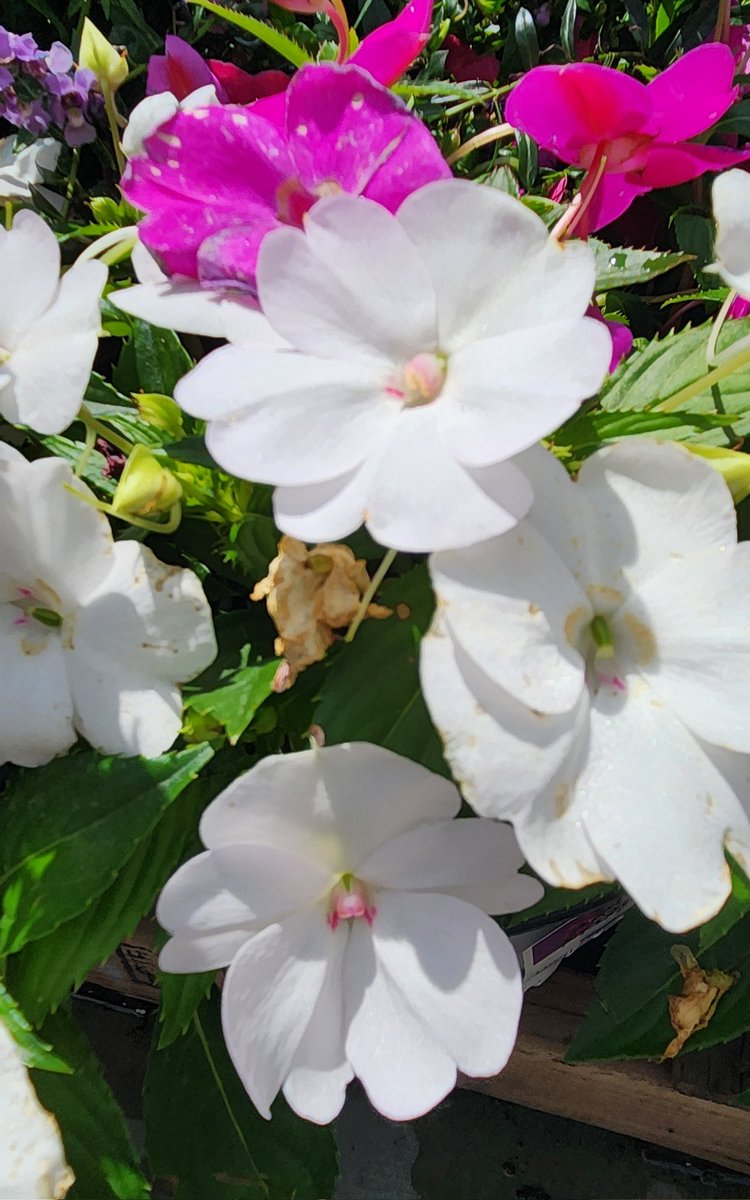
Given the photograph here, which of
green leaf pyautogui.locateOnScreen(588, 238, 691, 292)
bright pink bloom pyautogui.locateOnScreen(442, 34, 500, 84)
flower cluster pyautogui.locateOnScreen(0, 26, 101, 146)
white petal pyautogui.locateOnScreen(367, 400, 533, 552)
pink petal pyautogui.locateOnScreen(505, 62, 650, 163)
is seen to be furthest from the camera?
bright pink bloom pyautogui.locateOnScreen(442, 34, 500, 84)

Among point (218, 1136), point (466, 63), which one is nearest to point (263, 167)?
point (466, 63)

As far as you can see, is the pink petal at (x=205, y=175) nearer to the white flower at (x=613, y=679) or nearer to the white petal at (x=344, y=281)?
the white petal at (x=344, y=281)

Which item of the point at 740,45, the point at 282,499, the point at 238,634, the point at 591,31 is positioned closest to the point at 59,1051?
the point at 238,634

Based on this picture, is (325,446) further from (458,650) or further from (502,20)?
(502,20)

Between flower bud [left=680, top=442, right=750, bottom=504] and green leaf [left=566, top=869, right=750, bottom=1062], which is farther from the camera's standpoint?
green leaf [left=566, top=869, right=750, bottom=1062]

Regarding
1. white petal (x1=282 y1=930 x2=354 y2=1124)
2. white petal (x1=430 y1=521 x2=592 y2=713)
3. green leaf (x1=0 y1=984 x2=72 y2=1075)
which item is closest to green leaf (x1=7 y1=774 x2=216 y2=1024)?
green leaf (x1=0 y1=984 x2=72 y2=1075)

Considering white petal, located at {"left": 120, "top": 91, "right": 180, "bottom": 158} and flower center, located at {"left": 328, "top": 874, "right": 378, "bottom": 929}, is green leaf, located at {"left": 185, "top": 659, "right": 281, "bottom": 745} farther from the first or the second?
white petal, located at {"left": 120, "top": 91, "right": 180, "bottom": 158}

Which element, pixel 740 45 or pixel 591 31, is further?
pixel 591 31
